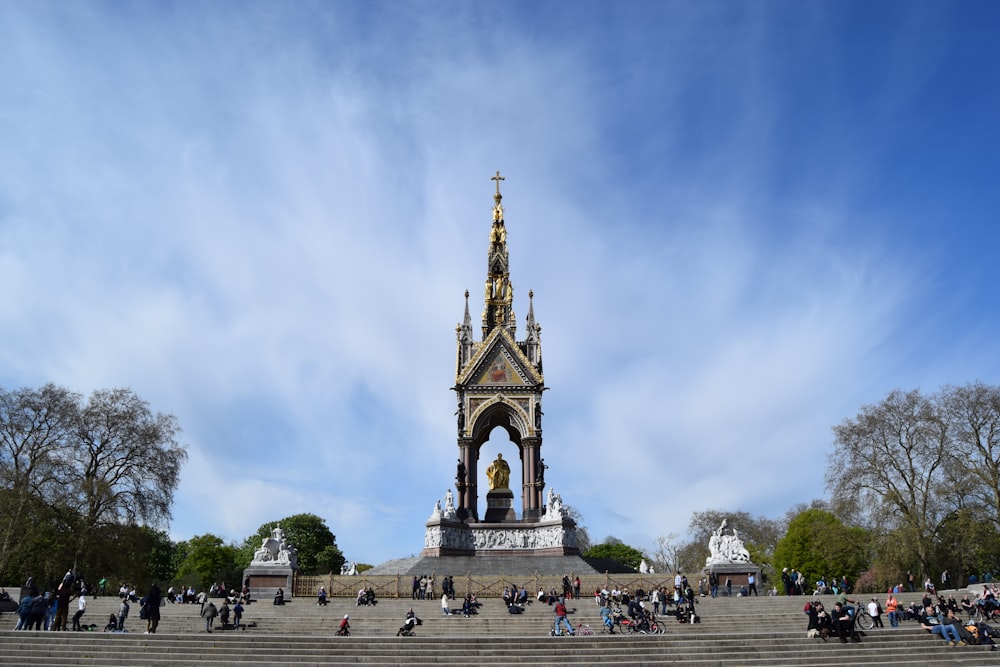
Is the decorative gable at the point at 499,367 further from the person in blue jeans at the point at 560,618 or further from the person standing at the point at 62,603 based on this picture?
the person standing at the point at 62,603

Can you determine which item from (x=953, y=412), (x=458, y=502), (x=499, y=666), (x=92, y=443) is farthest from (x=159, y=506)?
(x=953, y=412)

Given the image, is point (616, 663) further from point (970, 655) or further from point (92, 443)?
point (92, 443)

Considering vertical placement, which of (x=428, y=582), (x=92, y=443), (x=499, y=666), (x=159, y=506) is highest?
(x=92, y=443)

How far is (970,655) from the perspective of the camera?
18.5 m

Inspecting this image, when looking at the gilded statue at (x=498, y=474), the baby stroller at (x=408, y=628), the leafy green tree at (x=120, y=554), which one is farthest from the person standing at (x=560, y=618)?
the leafy green tree at (x=120, y=554)

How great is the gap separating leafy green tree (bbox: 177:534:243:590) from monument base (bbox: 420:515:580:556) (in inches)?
1618

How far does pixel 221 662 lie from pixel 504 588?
1157 centimetres

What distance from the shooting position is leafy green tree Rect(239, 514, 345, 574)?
70.9 m

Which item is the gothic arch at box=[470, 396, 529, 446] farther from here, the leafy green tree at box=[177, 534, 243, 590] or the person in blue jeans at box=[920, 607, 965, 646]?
the leafy green tree at box=[177, 534, 243, 590]

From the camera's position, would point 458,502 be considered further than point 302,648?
Yes

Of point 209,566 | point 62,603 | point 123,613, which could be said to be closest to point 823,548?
point 123,613

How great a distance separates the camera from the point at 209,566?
2805 inches

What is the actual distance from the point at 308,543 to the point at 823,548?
4675 cm

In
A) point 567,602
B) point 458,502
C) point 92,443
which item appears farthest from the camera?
point 458,502
